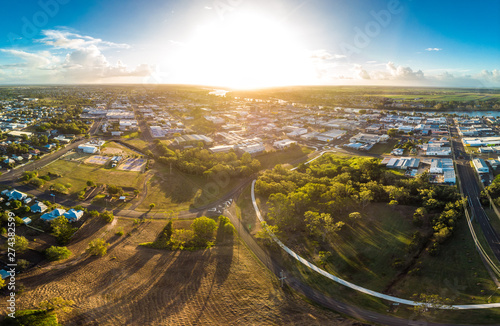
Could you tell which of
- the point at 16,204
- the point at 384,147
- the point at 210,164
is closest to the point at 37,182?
the point at 16,204

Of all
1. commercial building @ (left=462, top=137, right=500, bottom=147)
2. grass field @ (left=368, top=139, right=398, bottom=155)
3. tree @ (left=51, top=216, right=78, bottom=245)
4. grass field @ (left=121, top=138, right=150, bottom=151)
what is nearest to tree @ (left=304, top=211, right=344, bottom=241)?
tree @ (left=51, top=216, right=78, bottom=245)

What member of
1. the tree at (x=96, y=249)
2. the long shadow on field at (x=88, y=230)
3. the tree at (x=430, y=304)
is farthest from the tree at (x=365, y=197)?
the long shadow on field at (x=88, y=230)

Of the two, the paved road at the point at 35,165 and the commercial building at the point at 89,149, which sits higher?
the commercial building at the point at 89,149

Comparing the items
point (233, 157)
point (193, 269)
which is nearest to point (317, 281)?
point (193, 269)

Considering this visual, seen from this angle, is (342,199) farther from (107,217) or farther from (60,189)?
(60,189)

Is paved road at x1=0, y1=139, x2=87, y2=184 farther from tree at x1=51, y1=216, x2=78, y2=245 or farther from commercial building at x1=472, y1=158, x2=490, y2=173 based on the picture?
commercial building at x1=472, y1=158, x2=490, y2=173

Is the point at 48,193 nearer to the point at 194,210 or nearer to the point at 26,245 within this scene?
the point at 26,245

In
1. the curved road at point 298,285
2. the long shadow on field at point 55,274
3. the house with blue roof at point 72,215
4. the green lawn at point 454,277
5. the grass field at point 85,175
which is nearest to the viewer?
the curved road at point 298,285

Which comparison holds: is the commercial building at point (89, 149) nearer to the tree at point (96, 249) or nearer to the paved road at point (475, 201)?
the tree at point (96, 249)
